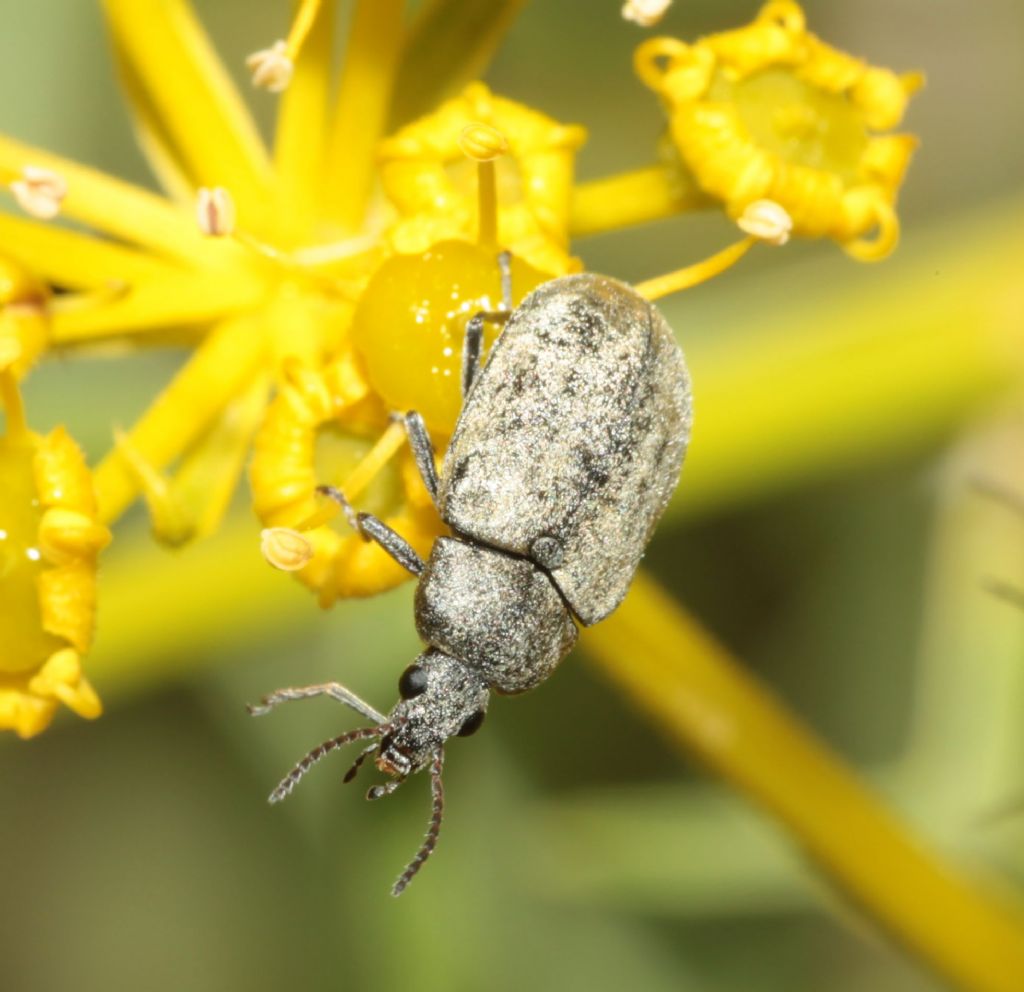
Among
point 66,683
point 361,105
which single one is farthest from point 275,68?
point 66,683

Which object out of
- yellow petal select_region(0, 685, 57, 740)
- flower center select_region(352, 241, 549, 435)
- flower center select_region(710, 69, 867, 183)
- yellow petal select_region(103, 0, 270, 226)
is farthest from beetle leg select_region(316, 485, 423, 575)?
flower center select_region(710, 69, 867, 183)

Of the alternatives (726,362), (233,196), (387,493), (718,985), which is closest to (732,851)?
(718,985)

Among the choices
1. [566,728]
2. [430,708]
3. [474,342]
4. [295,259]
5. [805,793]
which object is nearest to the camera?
[474,342]

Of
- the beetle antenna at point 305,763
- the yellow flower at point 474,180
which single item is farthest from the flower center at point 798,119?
the beetle antenna at point 305,763

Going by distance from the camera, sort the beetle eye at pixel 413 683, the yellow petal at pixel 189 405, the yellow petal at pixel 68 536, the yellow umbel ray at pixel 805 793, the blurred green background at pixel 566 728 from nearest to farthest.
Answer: the yellow petal at pixel 68 536 → the yellow petal at pixel 189 405 → the beetle eye at pixel 413 683 → the yellow umbel ray at pixel 805 793 → the blurred green background at pixel 566 728

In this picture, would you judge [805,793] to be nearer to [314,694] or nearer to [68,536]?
[314,694]

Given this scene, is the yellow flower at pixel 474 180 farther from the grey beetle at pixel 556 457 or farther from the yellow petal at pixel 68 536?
the yellow petal at pixel 68 536
